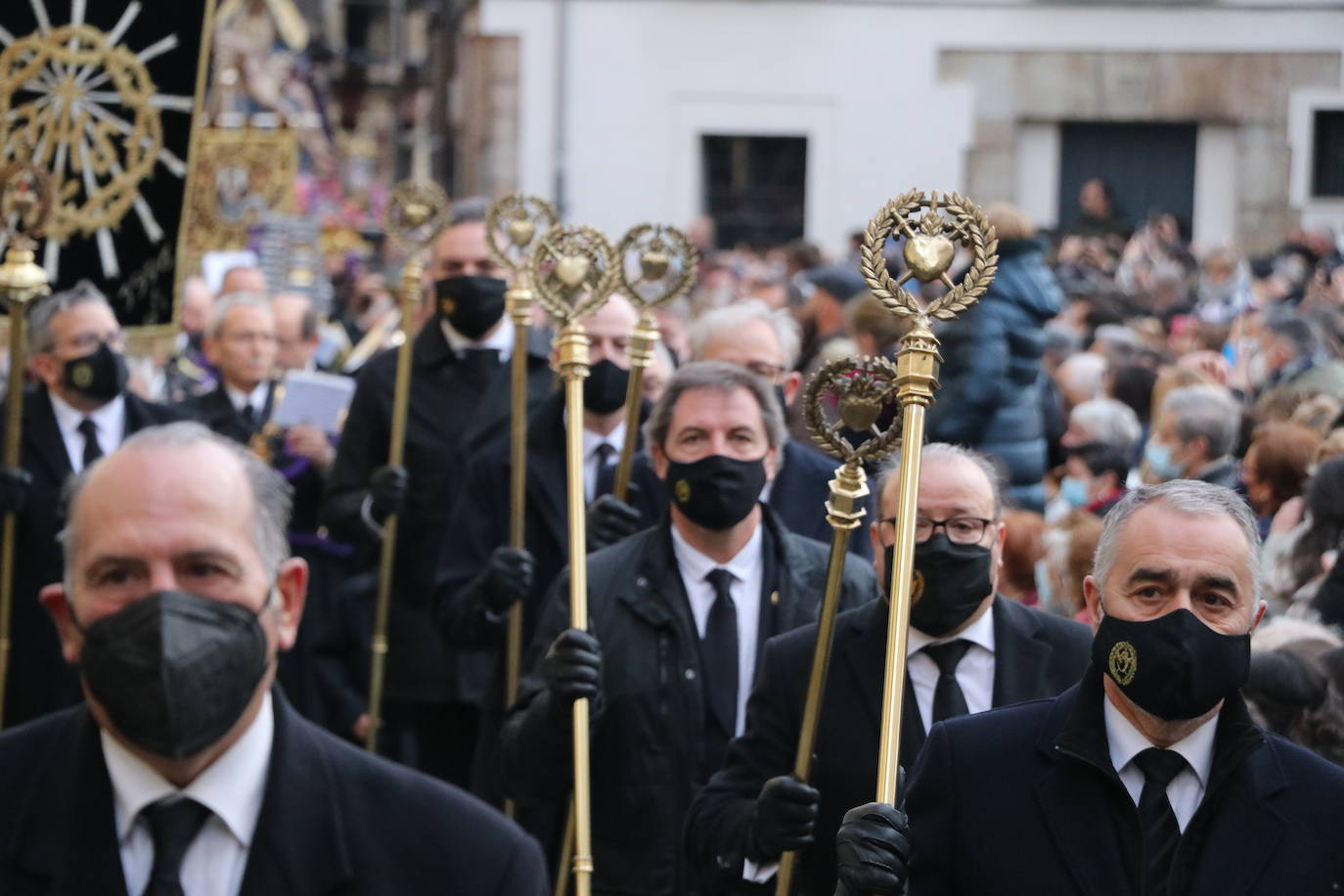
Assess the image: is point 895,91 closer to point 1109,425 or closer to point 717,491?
point 1109,425

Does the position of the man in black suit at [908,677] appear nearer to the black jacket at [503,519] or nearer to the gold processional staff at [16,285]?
the black jacket at [503,519]

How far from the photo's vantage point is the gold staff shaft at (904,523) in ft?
13.2

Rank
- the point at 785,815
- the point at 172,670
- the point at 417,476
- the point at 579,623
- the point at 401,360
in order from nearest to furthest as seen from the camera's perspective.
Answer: the point at 172,670 < the point at 785,815 < the point at 579,623 < the point at 401,360 < the point at 417,476

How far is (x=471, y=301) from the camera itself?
25.9 ft

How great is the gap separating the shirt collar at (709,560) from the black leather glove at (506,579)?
43.0 inches

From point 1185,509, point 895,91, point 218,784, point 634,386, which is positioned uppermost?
point 895,91

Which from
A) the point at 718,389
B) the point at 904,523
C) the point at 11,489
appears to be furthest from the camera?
the point at 11,489

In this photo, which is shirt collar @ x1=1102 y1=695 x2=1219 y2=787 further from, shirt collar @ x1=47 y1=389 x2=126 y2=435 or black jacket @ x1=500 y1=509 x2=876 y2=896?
shirt collar @ x1=47 y1=389 x2=126 y2=435

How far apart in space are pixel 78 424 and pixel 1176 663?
5.18 metres

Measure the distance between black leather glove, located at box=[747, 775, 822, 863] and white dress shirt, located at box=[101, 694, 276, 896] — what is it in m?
1.62

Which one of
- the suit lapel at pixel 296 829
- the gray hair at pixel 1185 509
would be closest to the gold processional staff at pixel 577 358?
the gray hair at pixel 1185 509

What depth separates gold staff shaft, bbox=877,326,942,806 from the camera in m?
4.01

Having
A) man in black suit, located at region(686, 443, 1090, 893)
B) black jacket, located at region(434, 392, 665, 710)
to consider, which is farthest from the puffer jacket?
man in black suit, located at region(686, 443, 1090, 893)

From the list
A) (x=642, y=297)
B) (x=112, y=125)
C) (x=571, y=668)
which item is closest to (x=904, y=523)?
(x=571, y=668)
